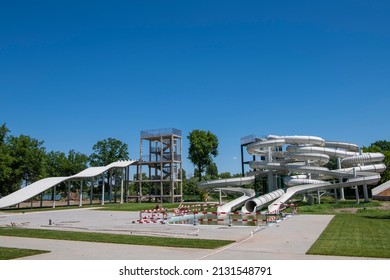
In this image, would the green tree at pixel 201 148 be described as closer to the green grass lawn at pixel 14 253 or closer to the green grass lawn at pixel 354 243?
the green grass lawn at pixel 354 243

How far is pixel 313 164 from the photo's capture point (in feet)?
146

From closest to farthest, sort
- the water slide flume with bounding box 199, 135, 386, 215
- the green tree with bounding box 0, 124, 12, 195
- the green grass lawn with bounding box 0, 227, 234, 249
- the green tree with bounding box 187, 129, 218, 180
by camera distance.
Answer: the green grass lawn with bounding box 0, 227, 234, 249, the water slide flume with bounding box 199, 135, 386, 215, the green tree with bounding box 0, 124, 12, 195, the green tree with bounding box 187, 129, 218, 180

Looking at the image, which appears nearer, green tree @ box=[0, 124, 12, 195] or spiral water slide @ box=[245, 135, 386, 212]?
spiral water slide @ box=[245, 135, 386, 212]

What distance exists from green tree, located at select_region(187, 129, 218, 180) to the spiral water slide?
26.0m

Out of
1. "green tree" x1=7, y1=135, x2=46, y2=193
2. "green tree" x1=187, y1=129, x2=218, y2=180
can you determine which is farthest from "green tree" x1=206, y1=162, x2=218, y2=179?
"green tree" x1=7, y1=135, x2=46, y2=193

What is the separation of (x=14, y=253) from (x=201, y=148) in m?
62.3

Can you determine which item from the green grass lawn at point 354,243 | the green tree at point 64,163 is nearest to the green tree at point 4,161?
the green tree at point 64,163

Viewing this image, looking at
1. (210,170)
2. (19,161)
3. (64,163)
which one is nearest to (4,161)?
(19,161)

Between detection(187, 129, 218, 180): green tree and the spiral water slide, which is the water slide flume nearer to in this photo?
the spiral water slide

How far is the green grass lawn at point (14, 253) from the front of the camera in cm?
1049

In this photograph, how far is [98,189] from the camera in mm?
77250

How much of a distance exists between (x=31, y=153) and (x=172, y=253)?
5052 cm

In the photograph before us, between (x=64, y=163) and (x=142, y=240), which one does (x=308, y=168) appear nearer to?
(x=142, y=240)

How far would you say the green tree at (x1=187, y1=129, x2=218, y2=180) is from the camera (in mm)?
73125
